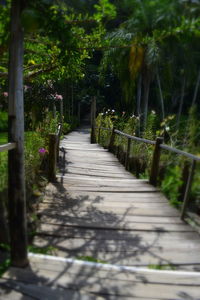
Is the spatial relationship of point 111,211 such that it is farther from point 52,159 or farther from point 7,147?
point 7,147

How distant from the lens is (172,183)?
4355mm

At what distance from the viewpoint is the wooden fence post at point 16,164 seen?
2236mm

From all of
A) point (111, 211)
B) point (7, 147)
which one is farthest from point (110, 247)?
point (7, 147)

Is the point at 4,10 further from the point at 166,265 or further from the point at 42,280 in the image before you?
the point at 166,265

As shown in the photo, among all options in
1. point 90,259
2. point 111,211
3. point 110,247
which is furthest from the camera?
point 111,211

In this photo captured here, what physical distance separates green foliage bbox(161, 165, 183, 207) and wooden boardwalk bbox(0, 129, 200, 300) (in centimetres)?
12

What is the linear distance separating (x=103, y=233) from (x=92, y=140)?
28.9 ft

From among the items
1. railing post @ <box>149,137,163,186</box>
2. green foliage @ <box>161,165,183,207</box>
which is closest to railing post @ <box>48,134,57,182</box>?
railing post @ <box>149,137,163,186</box>

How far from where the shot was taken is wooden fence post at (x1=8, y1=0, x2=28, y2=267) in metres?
2.24

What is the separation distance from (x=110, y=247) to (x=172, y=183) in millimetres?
1792

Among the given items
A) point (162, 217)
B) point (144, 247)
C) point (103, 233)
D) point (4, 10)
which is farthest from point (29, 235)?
point (4, 10)

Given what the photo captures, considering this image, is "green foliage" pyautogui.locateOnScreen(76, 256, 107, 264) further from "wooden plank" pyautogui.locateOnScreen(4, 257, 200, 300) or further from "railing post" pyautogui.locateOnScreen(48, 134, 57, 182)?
"railing post" pyautogui.locateOnScreen(48, 134, 57, 182)

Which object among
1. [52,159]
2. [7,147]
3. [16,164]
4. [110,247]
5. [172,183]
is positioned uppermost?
[7,147]

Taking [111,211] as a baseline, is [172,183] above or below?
above
